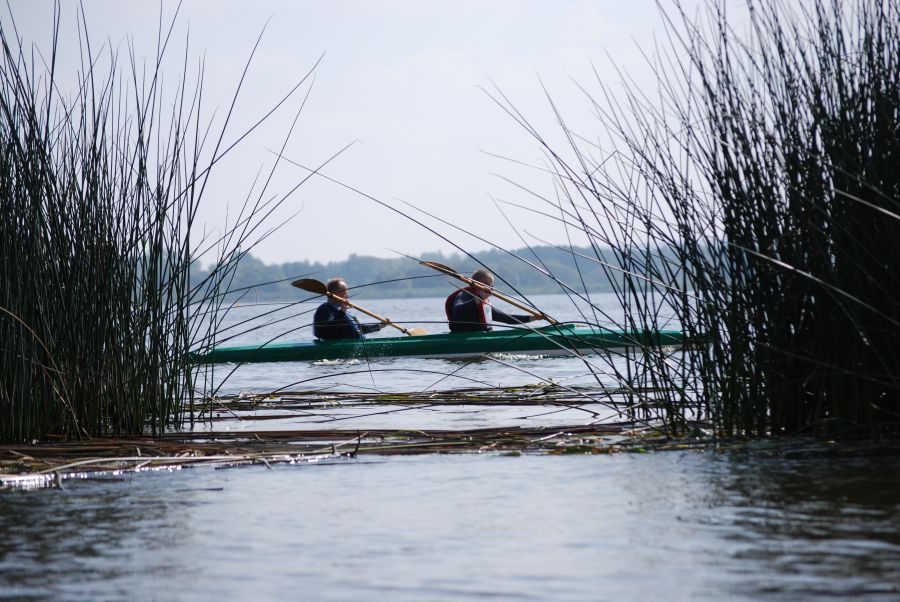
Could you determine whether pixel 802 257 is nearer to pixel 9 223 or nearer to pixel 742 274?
pixel 742 274

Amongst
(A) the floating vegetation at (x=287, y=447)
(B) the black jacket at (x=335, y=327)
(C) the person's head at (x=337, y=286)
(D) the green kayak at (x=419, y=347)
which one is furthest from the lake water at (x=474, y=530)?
(D) the green kayak at (x=419, y=347)

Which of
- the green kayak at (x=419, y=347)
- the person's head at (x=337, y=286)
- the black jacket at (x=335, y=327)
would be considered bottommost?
the green kayak at (x=419, y=347)

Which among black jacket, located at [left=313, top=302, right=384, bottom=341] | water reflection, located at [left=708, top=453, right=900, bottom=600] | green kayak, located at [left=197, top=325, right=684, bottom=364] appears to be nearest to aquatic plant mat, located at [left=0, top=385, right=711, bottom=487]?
water reflection, located at [left=708, top=453, right=900, bottom=600]

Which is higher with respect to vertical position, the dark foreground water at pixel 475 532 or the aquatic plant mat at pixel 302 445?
the aquatic plant mat at pixel 302 445

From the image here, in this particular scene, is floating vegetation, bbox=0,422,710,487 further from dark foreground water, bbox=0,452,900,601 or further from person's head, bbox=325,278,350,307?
person's head, bbox=325,278,350,307

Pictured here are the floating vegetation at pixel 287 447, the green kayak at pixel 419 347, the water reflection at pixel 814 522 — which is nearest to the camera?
the water reflection at pixel 814 522

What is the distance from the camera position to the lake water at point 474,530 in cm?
266

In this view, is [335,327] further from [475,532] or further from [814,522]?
[814,522]

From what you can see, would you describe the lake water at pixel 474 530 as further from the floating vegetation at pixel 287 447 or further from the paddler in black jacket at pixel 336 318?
the paddler in black jacket at pixel 336 318

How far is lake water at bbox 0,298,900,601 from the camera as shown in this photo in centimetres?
266

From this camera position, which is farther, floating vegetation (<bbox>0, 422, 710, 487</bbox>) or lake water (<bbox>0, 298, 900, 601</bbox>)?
floating vegetation (<bbox>0, 422, 710, 487</bbox>)

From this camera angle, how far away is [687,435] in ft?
15.2

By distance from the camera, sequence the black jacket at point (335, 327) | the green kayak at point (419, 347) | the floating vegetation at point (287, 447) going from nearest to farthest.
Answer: the floating vegetation at point (287, 447)
the black jacket at point (335, 327)
the green kayak at point (419, 347)

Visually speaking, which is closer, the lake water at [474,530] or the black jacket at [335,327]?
the lake water at [474,530]
